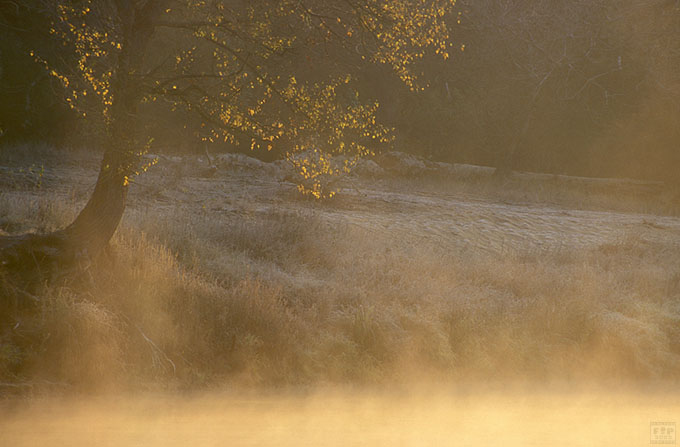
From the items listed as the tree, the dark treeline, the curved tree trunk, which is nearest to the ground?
the curved tree trunk

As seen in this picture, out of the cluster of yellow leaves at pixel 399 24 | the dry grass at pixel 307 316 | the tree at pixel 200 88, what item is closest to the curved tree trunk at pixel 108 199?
the tree at pixel 200 88

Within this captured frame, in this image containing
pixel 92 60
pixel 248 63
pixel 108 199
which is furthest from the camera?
pixel 92 60

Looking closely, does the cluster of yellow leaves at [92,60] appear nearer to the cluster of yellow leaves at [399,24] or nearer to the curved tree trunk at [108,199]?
the curved tree trunk at [108,199]

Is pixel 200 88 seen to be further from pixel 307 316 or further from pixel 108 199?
pixel 307 316

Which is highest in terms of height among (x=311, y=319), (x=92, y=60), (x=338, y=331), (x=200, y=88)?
(x=92, y=60)

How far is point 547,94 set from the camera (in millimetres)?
26969

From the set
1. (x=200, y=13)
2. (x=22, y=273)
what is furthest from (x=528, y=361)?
(x=200, y=13)

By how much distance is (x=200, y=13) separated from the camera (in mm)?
10062

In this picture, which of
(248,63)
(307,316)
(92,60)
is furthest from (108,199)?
(307,316)

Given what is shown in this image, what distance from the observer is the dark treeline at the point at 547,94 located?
23109 millimetres

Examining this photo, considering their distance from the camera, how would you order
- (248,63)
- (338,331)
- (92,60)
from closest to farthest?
(338,331) < (248,63) < (92,60)

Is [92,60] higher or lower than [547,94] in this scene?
lower

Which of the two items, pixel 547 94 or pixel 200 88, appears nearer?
pixel 200 88

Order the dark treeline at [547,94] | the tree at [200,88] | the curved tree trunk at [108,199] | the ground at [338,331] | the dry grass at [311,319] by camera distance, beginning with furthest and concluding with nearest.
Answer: the dark treeline at [547,94]
the tree at [200,88]
the curved tree trunk at [108,199]
the dry grass at [311,319]
the ground at [338,331]
